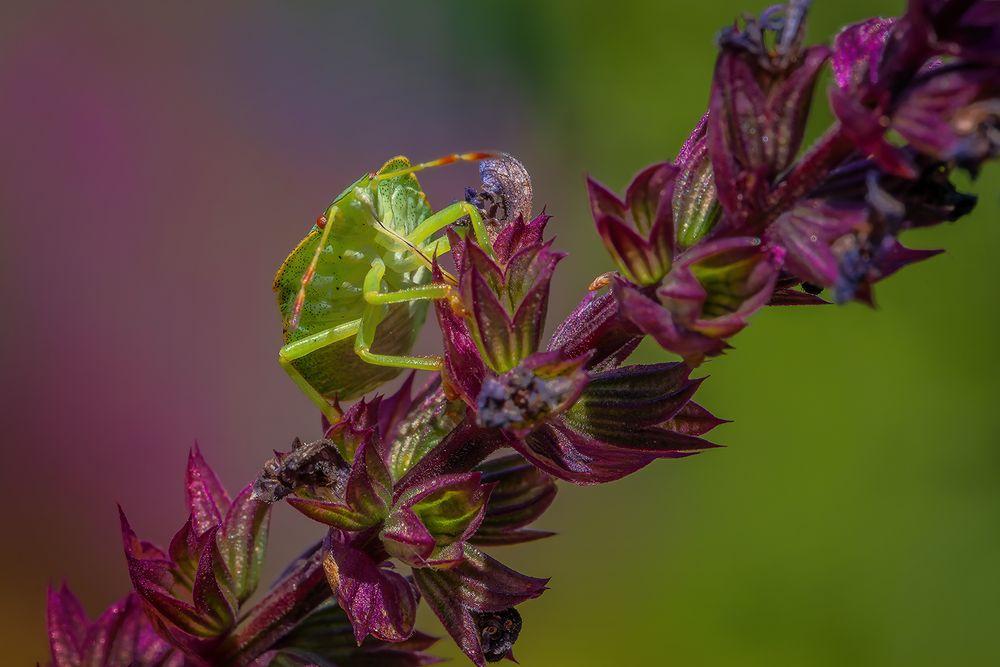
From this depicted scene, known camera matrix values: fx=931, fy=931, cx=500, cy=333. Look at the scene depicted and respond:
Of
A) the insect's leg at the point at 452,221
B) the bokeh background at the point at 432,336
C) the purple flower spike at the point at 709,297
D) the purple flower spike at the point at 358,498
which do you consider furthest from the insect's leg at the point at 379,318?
the bokeh background at the point at 432,336

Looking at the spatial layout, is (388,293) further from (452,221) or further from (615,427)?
(615,427)

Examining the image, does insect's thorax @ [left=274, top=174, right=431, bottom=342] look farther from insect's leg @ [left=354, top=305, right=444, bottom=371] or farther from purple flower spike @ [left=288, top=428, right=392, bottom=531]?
purple flower spike @ [left=288, top=428, right=392, bottom=531]

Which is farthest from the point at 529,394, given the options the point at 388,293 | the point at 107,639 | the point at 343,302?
the point at 107,639

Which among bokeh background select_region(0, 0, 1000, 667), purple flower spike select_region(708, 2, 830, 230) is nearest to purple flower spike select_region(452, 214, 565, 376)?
purple flower spike select_region(708, 2, 830, 230)

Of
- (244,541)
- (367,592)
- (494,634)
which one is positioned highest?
(244,541)

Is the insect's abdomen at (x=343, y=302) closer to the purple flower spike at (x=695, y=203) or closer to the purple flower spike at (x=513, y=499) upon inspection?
the purple flower spike at (x=513, y=499)

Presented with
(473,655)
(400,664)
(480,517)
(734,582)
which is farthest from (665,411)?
(734,582)
